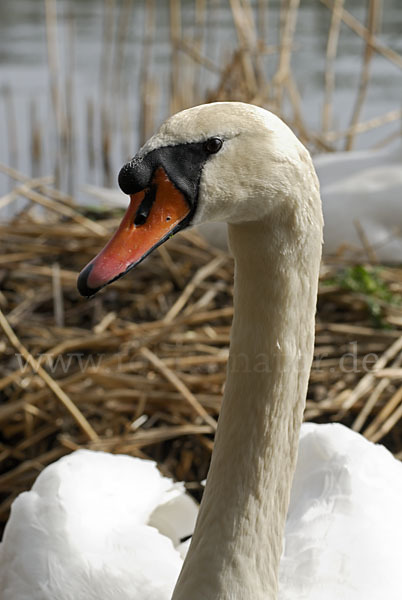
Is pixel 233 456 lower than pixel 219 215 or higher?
lower

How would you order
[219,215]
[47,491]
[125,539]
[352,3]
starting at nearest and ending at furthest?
[219,215] → [125,539] → [47,491] → [352,3]

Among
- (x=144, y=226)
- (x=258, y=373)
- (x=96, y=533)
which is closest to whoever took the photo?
(x=144, y=226)

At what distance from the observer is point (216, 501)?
147 cm

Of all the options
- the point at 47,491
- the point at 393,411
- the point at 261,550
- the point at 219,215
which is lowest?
the point at 393,411

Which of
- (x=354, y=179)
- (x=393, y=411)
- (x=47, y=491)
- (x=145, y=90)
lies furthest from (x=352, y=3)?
(x=47, y=491)

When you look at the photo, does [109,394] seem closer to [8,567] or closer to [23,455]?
[23,455]

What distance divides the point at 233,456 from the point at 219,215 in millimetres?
434

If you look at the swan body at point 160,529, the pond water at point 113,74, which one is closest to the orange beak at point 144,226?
the swan body at point 160,529

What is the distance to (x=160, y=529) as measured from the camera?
7.08 feet

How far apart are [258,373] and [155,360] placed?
58.9 inches

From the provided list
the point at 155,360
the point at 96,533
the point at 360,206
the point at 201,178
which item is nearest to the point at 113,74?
the point at 360,206

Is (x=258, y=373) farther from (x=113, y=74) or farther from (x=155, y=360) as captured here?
(x=113, y=74)

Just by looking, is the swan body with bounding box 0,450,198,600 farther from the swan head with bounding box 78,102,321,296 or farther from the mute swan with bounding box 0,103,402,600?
the swan head with bounding box 78,102,321,296

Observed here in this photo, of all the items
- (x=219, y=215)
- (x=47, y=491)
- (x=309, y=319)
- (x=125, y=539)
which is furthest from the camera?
→ (x=47, y=491)
